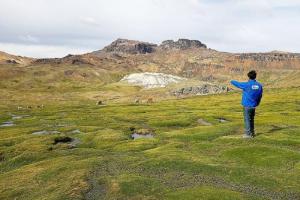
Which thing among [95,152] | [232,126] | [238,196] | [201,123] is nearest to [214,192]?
[238,196]

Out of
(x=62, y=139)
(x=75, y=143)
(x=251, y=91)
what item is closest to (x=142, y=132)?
(x=75, y=143)

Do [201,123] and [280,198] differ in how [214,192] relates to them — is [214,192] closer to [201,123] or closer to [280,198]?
[280,198]

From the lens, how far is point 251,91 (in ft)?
152

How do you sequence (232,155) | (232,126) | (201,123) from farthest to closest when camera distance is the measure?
(201,123)
(232,126)
(232,155)

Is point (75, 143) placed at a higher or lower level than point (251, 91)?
lower

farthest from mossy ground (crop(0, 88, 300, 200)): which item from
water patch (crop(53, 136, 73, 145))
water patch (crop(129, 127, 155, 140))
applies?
water patch (crop(129, 127, 155, 140))

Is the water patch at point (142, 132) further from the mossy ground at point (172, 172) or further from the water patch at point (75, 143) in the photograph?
the mossy ground at point (172, 172)

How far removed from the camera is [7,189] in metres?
42.3

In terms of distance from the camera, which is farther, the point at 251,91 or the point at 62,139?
the point at 62,139

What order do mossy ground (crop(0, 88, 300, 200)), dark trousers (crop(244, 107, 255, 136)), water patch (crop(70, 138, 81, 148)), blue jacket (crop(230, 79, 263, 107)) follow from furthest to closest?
water patch (crop(70, 138, 81, 148))
dark trousers (crop(244, 107, 255, 136))
blue jacket (crop(230, 79, 263, 107))
mossy ground (crop(0, 88, 300, 200))

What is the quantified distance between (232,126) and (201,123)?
25683 millimetres

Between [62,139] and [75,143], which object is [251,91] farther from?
[62,139]

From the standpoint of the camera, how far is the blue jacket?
151ft

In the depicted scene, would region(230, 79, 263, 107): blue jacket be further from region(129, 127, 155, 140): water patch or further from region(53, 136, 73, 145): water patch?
region(53, 136, 73, 145): water patch
